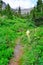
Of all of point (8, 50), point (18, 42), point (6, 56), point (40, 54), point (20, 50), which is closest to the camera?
point (40, 54)

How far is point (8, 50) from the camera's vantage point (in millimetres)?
15969

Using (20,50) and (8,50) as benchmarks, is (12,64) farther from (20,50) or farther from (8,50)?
(20,50)

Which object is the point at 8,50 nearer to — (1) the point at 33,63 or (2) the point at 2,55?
(2) the point at 2,55

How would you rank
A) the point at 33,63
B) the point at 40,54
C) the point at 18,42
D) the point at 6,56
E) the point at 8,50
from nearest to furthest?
the point at 33,63 → the point at 40,54 → the point at 6,56 → the point at 8,50 → the point at 18,42

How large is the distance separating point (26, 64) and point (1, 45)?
12.9ft

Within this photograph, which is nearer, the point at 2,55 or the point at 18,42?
the point at 2,55

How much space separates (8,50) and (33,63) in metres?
3.34

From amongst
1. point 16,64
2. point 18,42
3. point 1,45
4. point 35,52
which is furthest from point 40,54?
point 18,42

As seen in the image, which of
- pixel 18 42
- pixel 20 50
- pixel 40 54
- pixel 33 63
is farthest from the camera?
pixel 18 42

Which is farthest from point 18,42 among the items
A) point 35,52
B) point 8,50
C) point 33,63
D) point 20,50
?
point 33,63

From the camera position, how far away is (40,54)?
13945 millimetres

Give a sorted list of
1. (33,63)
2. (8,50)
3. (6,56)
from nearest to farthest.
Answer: (33,63), (6,56), (8,50)

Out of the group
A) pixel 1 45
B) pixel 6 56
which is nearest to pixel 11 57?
pixel 6 56

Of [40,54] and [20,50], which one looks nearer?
[40,54]
